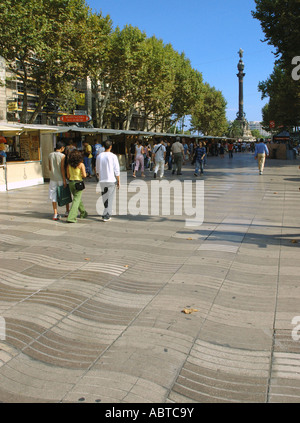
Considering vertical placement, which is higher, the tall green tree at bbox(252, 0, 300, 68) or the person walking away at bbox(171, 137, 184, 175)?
the tall green tree at bbox(252, 0, 300, 68)

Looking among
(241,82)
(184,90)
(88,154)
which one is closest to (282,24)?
(88,154)

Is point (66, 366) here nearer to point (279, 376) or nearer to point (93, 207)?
point (279, 376)

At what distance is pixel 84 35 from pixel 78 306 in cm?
2443

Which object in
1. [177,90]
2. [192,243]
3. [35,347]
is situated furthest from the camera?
[177,90]

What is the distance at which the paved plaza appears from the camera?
116 inches

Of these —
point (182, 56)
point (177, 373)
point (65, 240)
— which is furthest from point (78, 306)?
point (182, 56)

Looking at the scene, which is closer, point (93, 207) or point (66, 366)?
point (66, 366)

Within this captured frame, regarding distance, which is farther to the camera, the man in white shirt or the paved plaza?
the man in white shirt

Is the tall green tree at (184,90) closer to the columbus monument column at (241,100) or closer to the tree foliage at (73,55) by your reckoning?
the tree foliage at (73,55)

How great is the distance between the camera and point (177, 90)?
49.4 metres

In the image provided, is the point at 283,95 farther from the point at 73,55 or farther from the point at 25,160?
the point at 25,160

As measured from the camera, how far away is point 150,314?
4121 mm

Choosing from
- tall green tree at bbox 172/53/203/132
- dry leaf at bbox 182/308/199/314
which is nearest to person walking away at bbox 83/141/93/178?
dry leaf at bbox 182/308/199/314

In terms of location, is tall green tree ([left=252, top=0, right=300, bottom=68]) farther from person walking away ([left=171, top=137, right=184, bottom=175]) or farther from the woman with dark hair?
the woman with dark hair
